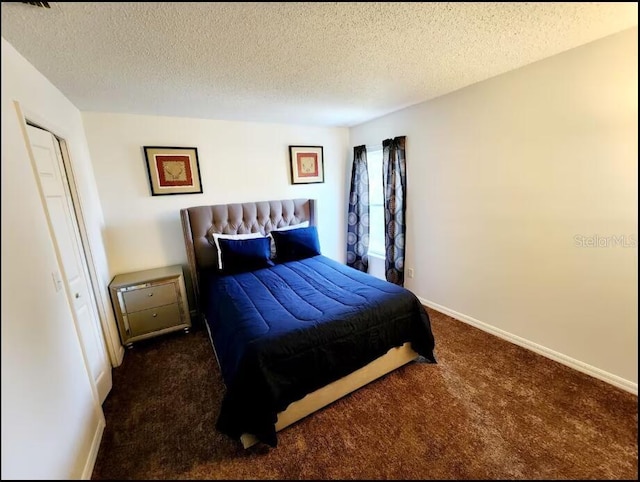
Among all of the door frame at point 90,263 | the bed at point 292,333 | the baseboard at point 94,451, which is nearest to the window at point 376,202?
the bed at point 292,333

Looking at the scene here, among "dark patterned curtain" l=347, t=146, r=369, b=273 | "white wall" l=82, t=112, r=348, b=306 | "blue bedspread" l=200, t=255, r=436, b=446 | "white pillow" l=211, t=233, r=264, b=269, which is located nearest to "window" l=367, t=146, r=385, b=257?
"dark patterned curtain" l=347, t=146, r=369, b=273

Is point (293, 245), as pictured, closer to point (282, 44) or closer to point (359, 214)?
point (359, 214)

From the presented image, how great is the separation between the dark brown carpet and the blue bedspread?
0.21 meters

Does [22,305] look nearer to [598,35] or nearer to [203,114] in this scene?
[203,114]

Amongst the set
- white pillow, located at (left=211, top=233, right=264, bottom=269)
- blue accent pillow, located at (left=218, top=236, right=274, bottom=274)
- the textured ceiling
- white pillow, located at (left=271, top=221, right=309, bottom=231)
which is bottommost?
blue accent pillow, located at (left=218, top=236, right=274, bottom=274)

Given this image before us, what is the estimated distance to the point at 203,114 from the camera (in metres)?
2.84

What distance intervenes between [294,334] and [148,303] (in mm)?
1795

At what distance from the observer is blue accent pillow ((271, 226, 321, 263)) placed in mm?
3104

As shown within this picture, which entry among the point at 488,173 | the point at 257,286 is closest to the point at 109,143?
the point at 257,286

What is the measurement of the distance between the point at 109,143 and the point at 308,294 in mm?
2488

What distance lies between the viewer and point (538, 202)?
6.11ft

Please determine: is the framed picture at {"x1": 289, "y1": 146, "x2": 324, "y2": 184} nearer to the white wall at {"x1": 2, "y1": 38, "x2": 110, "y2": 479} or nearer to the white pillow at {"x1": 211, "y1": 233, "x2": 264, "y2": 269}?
the white pillow at {"x1": 211, "y1": 233, "x2": 264, "y2": 269}

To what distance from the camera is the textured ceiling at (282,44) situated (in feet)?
4.04

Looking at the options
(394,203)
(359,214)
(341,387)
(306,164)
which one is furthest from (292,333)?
(306,164)
